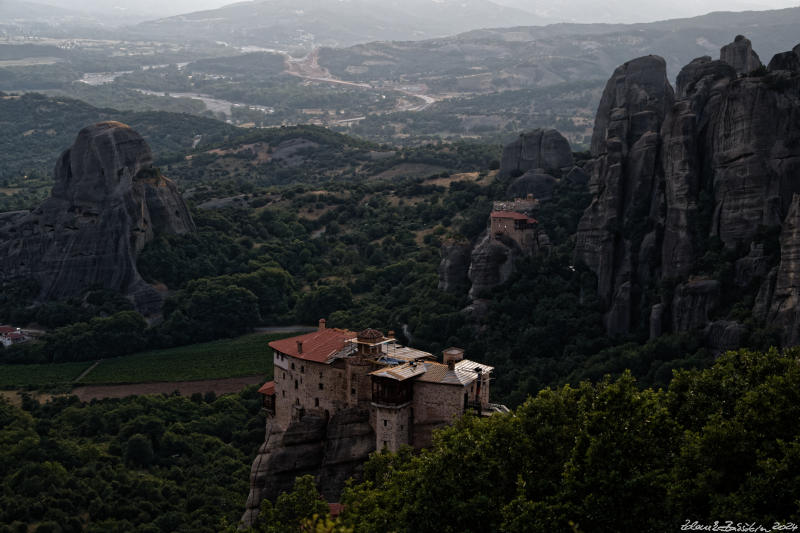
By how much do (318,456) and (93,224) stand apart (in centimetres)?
6332

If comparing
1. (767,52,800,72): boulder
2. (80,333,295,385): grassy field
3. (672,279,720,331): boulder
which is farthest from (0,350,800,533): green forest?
(80,333,295,385): grassy field

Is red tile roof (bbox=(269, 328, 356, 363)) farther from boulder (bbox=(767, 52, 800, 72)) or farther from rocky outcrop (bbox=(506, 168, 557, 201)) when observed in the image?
rocky outcrop (bbox=(506, 168, 557, 201))

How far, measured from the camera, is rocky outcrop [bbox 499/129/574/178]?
112 m

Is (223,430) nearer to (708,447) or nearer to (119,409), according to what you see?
(119,409)

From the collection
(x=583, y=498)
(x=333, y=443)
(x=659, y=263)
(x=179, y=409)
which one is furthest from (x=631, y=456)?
(x=179, y=409)

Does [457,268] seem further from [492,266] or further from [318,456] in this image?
[318,456]

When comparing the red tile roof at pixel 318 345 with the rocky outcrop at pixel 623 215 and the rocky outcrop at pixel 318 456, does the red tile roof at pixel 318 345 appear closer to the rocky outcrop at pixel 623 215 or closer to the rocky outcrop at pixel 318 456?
the rocky outcrop at pixel 318 456

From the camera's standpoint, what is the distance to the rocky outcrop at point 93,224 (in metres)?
110

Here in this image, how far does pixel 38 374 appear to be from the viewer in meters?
92.9

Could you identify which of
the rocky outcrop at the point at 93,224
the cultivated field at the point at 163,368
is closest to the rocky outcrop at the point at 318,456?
the cultivated field at the point at 163,368

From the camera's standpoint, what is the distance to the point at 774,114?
69062mm

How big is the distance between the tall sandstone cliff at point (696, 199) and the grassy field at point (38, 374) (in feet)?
142

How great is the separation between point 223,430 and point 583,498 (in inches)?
1774

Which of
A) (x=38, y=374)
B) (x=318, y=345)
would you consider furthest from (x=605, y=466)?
(x=38, y=374)
